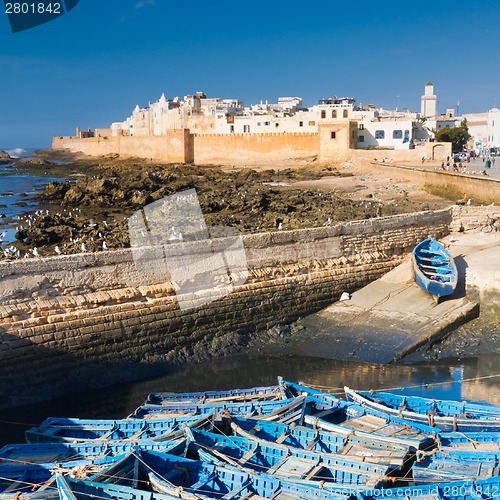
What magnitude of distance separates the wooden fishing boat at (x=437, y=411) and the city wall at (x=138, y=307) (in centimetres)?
408

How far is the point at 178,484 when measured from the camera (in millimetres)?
7488

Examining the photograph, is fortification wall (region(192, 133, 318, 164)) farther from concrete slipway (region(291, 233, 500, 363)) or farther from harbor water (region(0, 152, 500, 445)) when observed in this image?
harbor water (region(0, 152, 500, 445))

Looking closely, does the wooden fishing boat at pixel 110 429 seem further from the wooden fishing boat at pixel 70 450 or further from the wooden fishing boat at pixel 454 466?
the wooden fishing boat at pixel 454 466

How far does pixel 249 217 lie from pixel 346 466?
14.2 m

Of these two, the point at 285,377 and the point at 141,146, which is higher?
the point at 141,146

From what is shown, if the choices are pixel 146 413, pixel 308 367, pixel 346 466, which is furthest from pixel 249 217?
pixel 346 466

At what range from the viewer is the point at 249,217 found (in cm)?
2139

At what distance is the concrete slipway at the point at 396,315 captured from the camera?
13047mm

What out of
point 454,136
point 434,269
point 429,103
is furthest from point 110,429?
point 429,103

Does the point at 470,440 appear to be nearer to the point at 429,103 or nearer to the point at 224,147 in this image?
the point at 224,147

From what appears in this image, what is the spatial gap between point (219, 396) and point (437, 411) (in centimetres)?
312

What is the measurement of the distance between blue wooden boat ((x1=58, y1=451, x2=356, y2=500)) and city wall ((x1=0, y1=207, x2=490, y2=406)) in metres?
4.13

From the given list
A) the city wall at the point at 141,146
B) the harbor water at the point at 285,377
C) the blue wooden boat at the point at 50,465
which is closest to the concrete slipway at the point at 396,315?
the harbor water at the point at 285,377

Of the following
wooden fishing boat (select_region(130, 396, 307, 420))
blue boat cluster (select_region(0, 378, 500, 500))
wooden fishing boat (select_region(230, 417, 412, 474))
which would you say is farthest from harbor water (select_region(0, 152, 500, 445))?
wooden fishing boat (select_region(230, 417, 412, 474))
